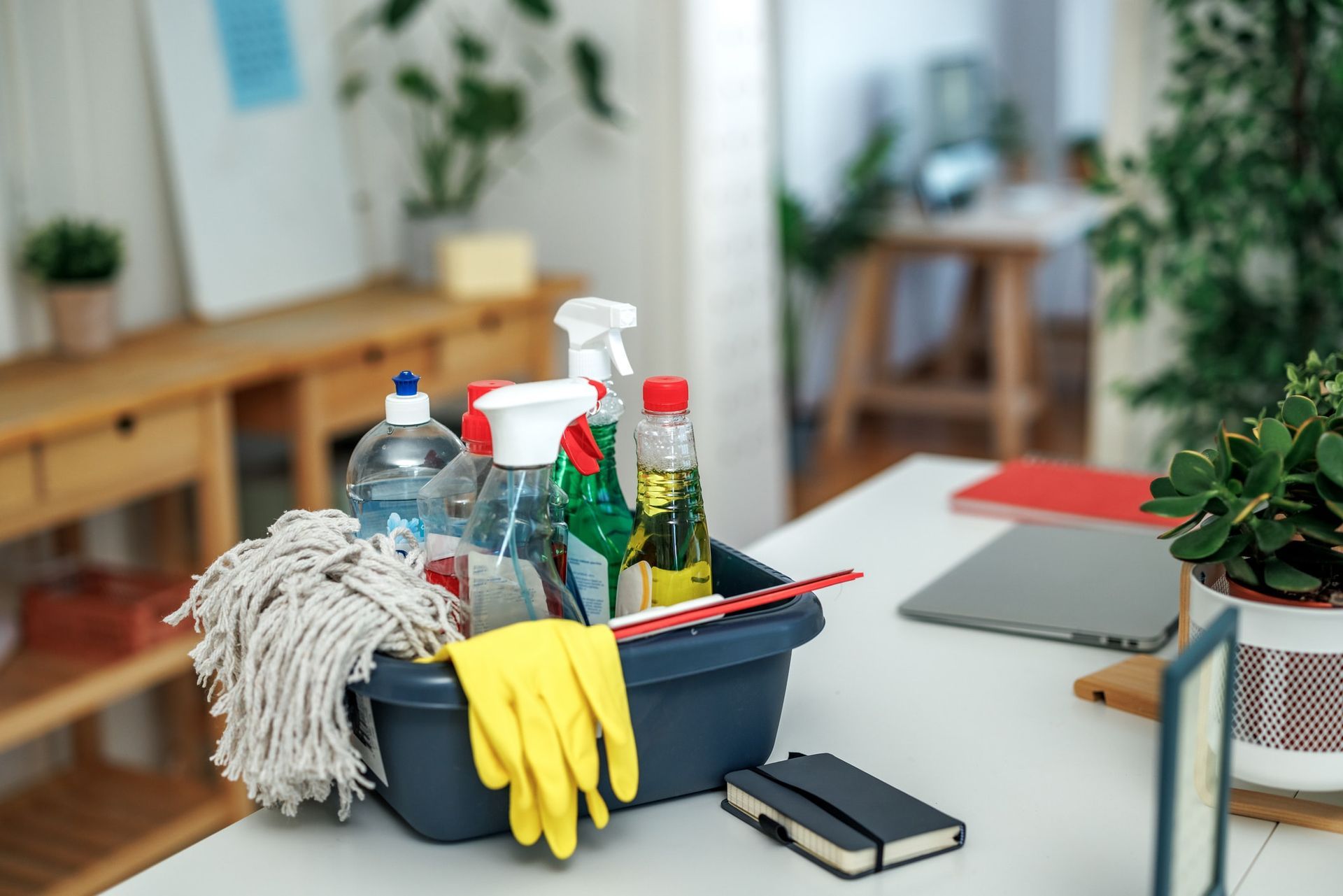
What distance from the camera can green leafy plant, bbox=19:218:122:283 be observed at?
2.20 m

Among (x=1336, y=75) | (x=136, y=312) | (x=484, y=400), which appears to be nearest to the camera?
(x=484, y=400)

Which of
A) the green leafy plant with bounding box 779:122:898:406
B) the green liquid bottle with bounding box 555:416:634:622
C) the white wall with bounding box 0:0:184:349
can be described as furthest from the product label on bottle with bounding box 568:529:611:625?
the green leafy plant with bounding box 779:122:898:406

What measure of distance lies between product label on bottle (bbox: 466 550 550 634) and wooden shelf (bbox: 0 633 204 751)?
1.27m

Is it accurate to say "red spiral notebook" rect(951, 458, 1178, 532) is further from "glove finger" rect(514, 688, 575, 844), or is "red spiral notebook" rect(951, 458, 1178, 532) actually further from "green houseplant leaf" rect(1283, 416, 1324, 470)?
"glove finger" rect(514, 688, 575, 844)

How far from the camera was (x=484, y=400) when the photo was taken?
2.51 feet

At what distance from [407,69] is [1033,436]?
2.62 metres

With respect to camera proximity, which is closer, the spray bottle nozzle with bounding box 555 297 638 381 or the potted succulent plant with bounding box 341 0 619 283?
the spray bottle nozzle with bounding box 555 297 638 381

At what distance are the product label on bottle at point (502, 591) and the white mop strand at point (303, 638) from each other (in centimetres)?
2

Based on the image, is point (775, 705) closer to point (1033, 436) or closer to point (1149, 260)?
point (1149, 260)

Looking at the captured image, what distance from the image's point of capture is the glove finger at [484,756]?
745mm

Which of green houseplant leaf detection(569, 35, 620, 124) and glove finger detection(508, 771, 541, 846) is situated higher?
green houseplant leaf detection(569, 35, 620, 124)

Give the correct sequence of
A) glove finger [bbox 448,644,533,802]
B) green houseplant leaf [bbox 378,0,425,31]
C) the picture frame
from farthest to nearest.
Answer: green houseplant leaf [bbox 378,0,425,31] < glove finger [bbox 448,644,533,802] < the picture frame

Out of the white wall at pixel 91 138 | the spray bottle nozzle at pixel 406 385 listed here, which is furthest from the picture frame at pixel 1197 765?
the white wall at pixel 91 138

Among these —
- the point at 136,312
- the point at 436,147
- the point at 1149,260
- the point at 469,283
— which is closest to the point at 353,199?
the point at 436,147
